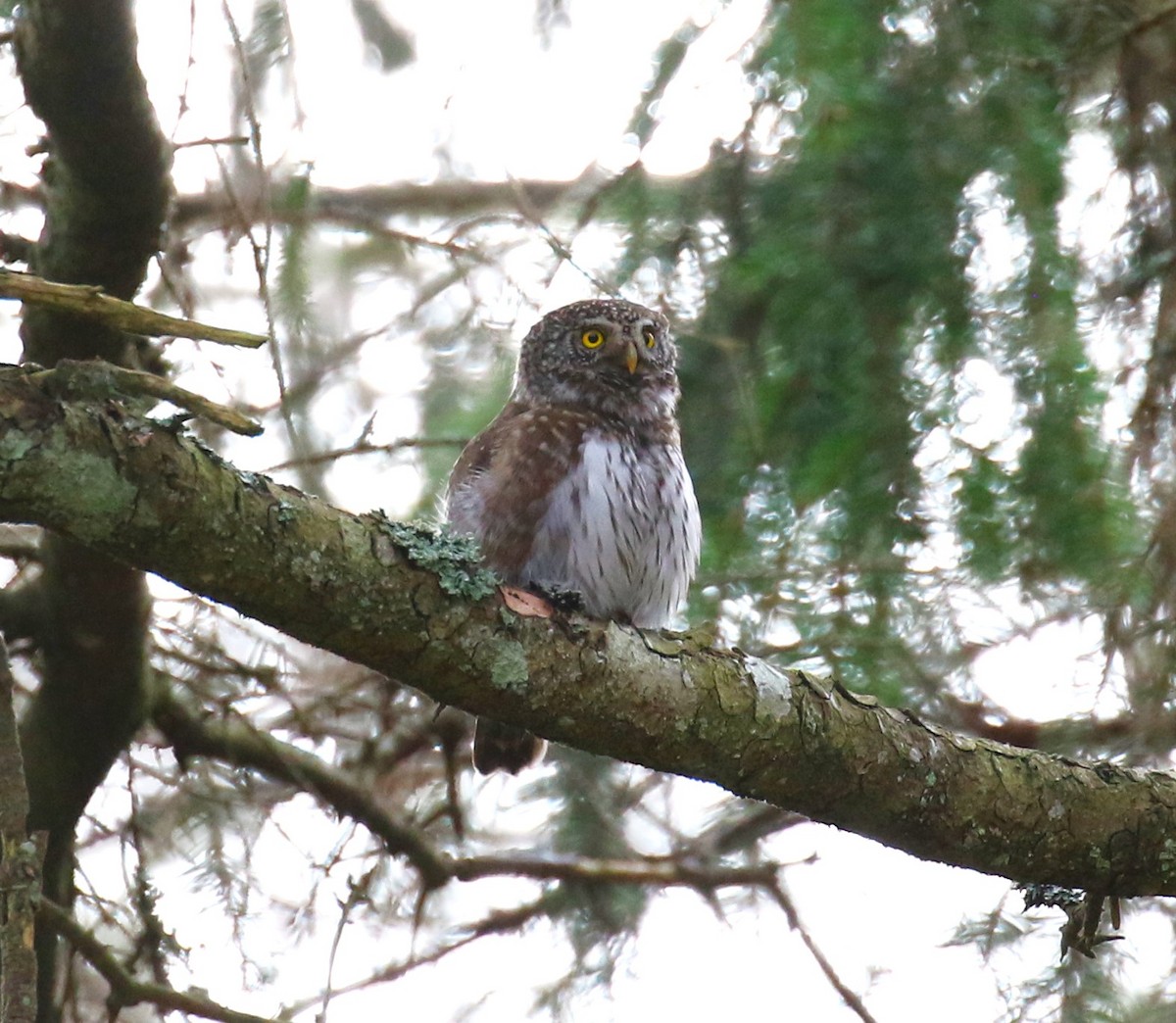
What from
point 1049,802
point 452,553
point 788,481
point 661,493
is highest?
point 661,493

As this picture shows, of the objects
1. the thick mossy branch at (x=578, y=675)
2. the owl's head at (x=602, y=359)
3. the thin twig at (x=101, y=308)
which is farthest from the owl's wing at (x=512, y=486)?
the thin twig at (x=101, y=308)

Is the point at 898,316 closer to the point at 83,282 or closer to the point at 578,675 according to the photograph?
the point at 578,675

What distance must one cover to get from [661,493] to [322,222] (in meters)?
1.12

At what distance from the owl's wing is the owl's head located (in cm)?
35

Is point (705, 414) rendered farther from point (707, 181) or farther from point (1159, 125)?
point (1159, 125)

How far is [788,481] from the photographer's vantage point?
3.33 m

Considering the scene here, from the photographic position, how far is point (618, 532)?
3596mm

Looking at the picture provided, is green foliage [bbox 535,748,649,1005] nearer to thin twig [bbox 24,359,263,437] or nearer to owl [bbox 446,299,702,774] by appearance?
owl [bbox 446,299,702,774]

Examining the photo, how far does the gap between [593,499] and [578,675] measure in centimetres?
136

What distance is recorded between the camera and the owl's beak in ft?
13.3

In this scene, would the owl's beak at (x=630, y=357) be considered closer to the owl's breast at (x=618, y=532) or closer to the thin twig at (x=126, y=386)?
the owl's breast at (x=618, y=532)

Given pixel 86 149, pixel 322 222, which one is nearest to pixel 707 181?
pixel 322 222

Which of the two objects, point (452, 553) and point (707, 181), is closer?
point (452, 553)

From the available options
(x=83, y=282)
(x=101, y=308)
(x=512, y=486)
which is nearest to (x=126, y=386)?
(x=101, y=308)
